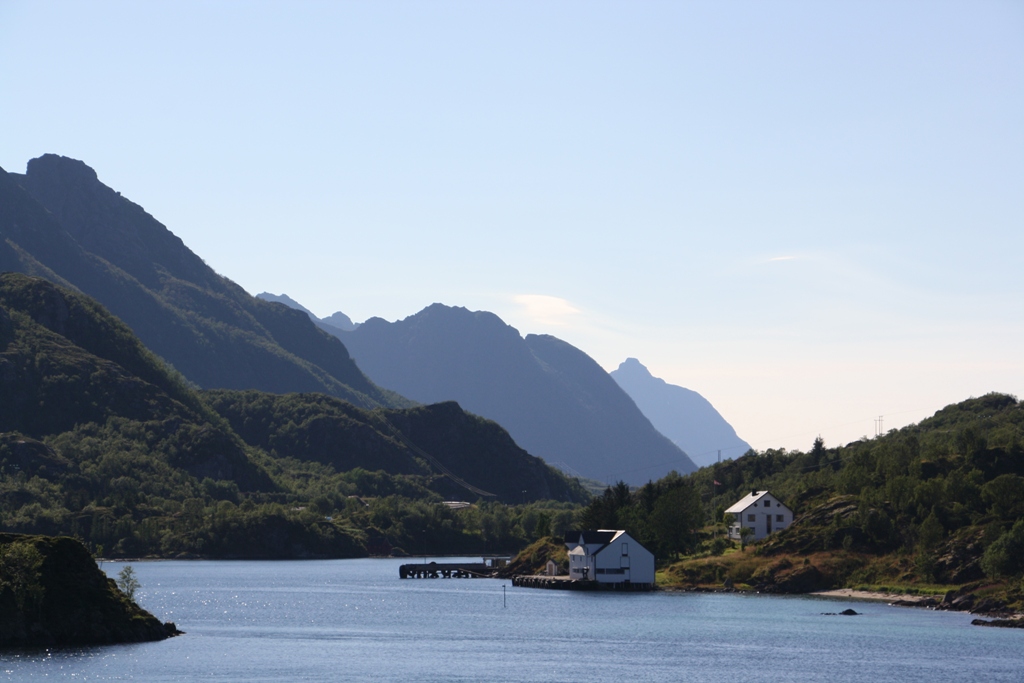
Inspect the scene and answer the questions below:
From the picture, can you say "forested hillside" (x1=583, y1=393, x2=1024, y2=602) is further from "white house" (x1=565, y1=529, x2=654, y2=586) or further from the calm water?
the calm water

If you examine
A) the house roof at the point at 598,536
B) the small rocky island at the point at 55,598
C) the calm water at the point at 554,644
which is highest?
the house roof at the point at 598,536

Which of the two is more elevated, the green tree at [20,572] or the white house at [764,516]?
the white house at [764,516]

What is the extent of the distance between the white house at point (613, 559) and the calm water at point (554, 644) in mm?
9183

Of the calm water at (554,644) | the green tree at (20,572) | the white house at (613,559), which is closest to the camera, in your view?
the green tree at (20,572)

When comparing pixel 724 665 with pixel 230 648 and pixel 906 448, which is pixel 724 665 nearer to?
pixel 230 648

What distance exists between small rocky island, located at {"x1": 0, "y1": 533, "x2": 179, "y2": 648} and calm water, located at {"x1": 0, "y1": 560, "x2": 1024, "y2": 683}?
2.46 meters

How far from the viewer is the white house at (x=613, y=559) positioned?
170 m

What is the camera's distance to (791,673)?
91.8m

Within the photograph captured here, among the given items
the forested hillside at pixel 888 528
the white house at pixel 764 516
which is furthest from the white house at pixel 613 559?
the white house at pixel 764 516

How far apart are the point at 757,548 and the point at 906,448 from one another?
35.4 metres

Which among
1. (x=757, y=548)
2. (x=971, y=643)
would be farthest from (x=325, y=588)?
(x=971, y=643)

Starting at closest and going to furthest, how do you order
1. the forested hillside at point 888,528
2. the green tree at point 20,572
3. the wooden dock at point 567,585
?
the green tree at point 20,572
the forested hillside at point 888,528
the wooden dock at point 567,585

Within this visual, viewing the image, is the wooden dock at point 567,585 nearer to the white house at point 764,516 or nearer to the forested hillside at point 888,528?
the forested hillside at point 888,528

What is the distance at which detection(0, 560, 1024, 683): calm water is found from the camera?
293 feet
